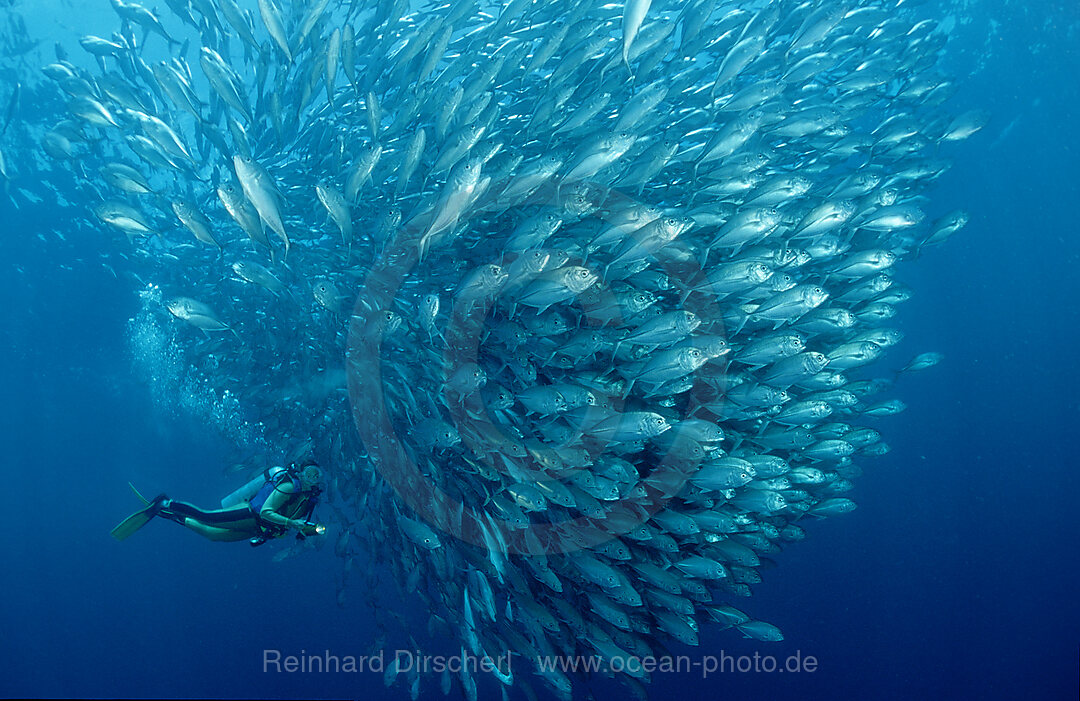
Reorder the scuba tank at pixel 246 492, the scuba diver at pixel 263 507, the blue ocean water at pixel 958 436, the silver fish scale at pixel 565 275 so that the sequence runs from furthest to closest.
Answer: the blue ocean water at pixel 958 436 → the scuba tank at pixel 246 492 → the scuba diver at pixel 263 507 → the silver fish scale at pixel 565 275

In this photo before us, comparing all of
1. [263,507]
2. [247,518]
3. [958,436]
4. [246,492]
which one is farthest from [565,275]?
[958,436]

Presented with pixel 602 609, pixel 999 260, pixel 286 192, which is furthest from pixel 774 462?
pixel 999 260

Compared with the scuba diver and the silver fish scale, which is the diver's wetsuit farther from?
the silver fish scale

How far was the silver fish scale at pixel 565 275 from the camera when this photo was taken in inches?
174

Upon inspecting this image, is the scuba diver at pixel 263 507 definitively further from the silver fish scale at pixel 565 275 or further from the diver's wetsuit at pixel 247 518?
the silver fish scale at pixel 565 275

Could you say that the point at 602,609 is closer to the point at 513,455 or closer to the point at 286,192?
the point at 513,455

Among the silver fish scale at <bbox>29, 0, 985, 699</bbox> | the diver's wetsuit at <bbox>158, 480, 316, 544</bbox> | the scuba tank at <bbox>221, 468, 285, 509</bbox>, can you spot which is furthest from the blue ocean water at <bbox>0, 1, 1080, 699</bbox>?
the silver fish scale at <bbox>29, 0, 985, 699</bbox>

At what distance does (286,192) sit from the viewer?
664 centimetres

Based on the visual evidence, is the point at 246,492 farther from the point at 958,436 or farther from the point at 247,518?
the point at 958,436

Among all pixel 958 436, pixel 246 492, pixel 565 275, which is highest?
pixel 958 436

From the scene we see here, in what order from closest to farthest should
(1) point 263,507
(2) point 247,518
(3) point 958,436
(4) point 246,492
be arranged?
(1) point 263,507 < (2) point 247,518 < (4) point 246,492 < (3) point 958,436

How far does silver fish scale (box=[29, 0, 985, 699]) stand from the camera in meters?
4.41

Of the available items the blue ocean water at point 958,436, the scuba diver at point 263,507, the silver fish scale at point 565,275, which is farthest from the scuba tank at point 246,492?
the blue ocean water at point 958,436

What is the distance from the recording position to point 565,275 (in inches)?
158
